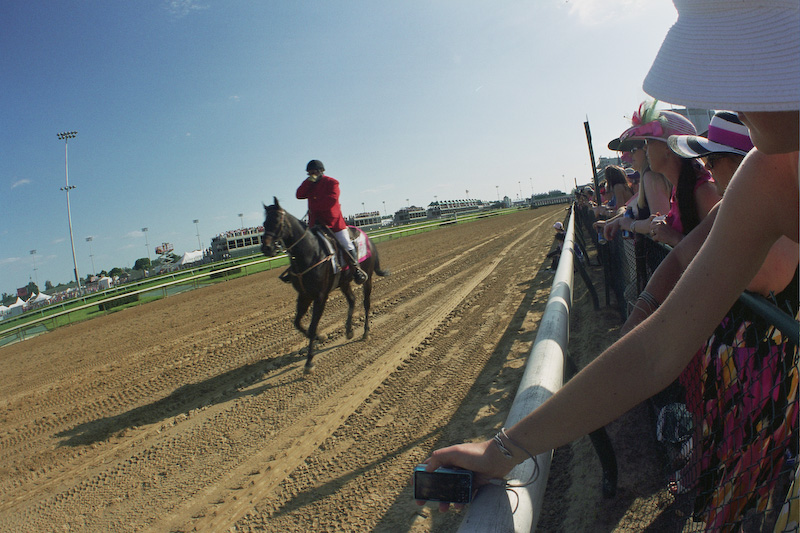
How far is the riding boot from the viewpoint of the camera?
7.33 meters

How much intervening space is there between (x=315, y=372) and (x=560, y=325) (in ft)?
13.6

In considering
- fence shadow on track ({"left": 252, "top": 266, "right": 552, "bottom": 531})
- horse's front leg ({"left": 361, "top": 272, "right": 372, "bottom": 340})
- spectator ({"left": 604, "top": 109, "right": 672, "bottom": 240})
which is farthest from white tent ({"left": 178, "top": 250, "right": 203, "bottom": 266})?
spectator ({"left": 604, "top": 109, "right": 672, "bottom": 240})

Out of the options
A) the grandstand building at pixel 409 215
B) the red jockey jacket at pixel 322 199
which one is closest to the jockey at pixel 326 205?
the red jockey jacket at pixel 322 199

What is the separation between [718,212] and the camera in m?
0.86

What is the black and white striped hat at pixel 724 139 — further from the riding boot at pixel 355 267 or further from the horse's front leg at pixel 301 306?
the riding boot at pixel 355 267

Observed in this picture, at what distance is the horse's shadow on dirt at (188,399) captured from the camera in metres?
4.91

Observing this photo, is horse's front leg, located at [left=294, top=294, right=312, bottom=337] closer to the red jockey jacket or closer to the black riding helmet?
the red jockey jacket

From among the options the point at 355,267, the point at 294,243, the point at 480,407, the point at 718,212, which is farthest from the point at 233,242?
the point at 718,212

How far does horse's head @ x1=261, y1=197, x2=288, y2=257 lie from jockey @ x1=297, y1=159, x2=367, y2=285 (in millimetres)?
853

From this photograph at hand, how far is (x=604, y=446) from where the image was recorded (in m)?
1.74

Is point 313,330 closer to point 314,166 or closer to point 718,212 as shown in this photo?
point 314,166

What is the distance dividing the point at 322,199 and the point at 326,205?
115 mm

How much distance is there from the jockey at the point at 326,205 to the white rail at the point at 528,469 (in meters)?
5.21

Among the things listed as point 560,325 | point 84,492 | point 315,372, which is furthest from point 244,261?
point 560,325
